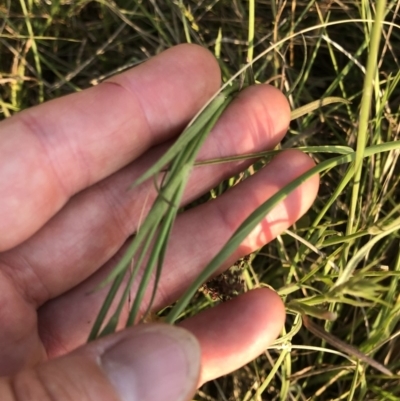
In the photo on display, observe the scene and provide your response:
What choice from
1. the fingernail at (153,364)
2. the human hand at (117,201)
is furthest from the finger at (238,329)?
the fingernail at (153,364)

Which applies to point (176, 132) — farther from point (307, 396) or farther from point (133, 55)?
point (307, 396)

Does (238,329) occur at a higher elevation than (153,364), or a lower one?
lower

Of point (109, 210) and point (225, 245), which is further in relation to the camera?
point (109, 210)

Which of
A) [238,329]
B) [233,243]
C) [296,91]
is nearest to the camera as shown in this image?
[233,243]

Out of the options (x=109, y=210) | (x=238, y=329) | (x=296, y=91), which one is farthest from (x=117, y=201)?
(x=296, y=91)

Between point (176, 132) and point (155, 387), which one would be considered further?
point (176, 132)

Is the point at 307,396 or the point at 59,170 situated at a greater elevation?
the point at 59,170

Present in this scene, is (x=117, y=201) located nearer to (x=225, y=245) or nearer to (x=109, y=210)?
(x=109, y=210)

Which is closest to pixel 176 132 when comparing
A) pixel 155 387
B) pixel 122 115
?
pixel 122 115
